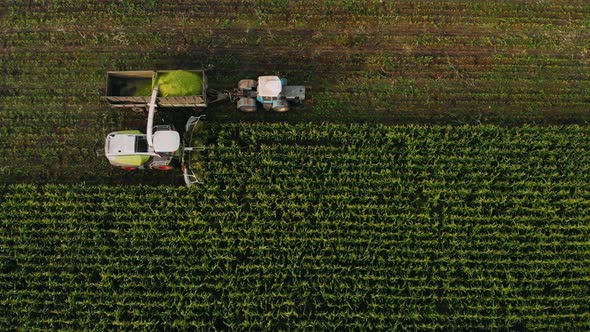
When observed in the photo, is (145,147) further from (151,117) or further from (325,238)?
(325,238)

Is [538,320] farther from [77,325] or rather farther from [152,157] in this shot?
[77,325]

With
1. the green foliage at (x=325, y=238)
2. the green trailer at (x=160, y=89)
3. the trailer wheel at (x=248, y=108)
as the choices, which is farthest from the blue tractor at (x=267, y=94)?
the green trailer at (x=160, y=89)

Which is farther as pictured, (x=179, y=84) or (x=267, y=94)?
(x=267, y=94)

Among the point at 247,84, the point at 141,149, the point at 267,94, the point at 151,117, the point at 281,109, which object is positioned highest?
the point at 247,84

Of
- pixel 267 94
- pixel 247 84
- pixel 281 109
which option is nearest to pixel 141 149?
pixel 247 84

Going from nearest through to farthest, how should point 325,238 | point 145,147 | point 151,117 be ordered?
point 151,117 < point 325,238 < point 145,147

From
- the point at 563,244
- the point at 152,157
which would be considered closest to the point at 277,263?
the point at 152,157

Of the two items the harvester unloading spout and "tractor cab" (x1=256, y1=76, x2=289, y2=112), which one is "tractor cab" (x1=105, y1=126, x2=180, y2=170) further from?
"tractor cab" (x1=256, y1=76, x2=289, y2=112)

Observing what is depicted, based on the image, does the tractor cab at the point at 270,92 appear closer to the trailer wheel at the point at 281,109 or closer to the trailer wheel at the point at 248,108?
the trailer wheel at the point at 281,109
